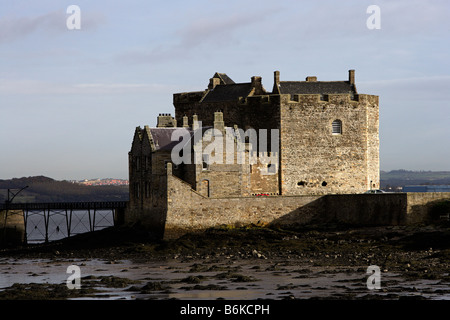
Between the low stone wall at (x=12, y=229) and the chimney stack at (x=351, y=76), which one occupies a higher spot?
the chimney stack at (x=351, y=76)

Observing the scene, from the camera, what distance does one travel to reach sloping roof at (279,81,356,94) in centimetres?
4966

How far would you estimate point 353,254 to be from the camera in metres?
35.7

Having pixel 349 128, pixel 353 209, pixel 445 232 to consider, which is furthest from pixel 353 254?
pixel 349 128

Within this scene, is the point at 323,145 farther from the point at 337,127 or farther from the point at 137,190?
the point at 137,190

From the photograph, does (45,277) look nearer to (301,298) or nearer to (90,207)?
(301,298)

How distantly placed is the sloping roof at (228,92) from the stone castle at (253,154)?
7 centimetres

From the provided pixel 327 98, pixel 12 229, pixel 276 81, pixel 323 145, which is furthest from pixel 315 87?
pixel 12 229

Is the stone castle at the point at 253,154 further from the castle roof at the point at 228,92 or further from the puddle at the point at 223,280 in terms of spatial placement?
the puddle at the point at 223,280

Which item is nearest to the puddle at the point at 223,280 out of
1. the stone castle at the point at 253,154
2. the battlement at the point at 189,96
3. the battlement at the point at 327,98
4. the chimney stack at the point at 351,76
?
the stone castle at the point at 253,154

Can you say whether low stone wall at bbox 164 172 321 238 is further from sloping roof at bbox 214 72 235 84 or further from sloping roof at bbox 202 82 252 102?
sloping roof at bbox 214 72 235 84

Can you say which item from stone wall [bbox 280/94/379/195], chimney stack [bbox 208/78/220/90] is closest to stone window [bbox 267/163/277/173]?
stone wall [bbox 280/94/379/195]

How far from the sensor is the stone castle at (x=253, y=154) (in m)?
43.3
